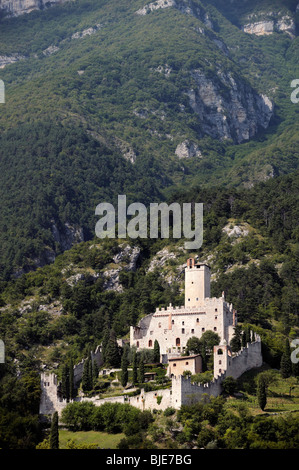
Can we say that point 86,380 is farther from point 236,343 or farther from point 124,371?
point 236,343

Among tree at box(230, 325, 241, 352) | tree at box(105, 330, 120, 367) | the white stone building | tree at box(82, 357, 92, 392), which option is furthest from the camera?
the white stone building

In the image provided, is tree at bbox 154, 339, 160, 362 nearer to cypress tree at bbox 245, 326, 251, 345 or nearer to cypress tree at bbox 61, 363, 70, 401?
cypress tree at bbox 245, 326, 251, 345

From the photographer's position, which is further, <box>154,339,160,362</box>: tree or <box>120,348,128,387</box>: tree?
<box>154,339,160,362</box>: tree

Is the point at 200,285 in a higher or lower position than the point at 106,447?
higher

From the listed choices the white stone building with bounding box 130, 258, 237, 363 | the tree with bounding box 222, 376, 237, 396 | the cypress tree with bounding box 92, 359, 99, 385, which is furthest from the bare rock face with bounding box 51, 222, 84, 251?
the tree with bounding box 222, 376, 237, 396

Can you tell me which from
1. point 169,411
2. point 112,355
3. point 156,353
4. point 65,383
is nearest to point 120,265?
point 112,355
